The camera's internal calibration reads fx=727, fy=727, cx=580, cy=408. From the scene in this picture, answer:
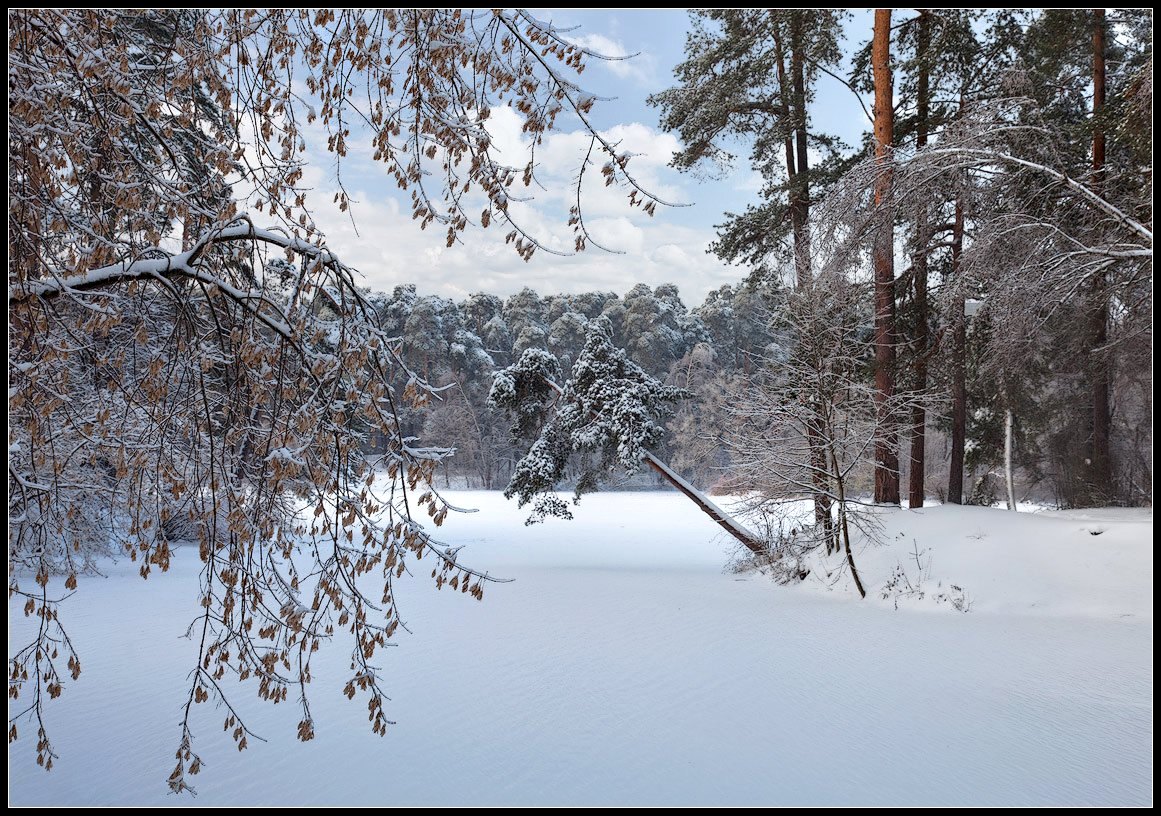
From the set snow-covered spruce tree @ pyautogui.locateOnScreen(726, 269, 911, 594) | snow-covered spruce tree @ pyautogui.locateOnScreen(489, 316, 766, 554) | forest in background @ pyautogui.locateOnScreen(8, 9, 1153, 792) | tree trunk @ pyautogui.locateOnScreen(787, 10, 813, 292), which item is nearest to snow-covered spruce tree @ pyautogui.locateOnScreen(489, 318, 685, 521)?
snow-covered spruce tree @ pyautogui.locateOnScreen(489, 316, 766, 554)

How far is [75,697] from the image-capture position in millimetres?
3893

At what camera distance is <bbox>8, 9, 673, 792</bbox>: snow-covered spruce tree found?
1.81 m

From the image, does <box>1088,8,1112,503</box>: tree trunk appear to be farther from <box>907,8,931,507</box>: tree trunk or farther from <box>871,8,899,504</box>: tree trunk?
<box>871,8,899,504</box>: tree trunk

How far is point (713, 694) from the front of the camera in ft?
13.1

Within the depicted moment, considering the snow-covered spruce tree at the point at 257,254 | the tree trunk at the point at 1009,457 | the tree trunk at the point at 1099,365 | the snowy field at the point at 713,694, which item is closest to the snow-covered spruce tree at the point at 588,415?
the snowy field at the point at 713,694

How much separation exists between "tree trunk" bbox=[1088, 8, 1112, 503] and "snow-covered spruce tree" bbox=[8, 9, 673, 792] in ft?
21.1

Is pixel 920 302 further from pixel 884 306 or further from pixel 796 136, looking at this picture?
pixel 796 136

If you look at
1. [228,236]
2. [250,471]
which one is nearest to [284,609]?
[250,471]

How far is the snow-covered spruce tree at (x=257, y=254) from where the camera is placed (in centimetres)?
181

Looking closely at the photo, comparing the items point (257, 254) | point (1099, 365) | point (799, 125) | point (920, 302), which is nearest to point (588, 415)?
point (920, 302)

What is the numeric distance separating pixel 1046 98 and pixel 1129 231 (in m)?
3.31

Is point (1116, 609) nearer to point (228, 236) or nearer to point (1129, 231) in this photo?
point (1129, 231)

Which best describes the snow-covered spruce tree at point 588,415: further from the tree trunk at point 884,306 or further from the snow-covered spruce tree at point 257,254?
the snow-covered spruce tree at point 257,254

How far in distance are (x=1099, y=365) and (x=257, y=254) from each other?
338 inches
